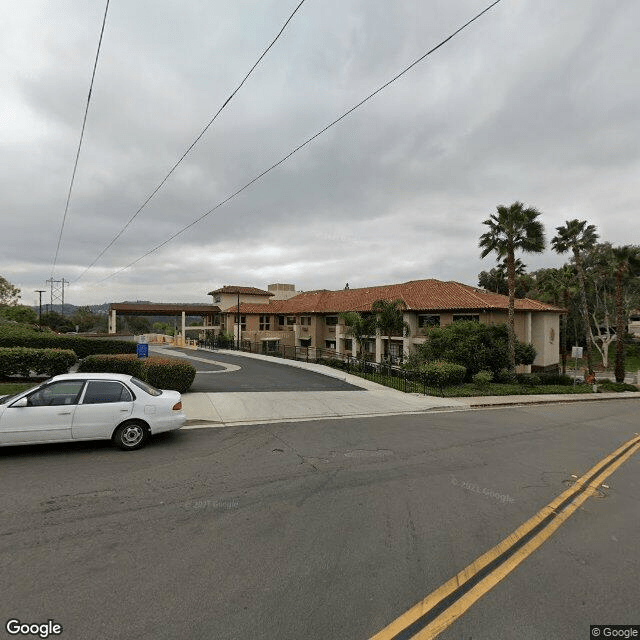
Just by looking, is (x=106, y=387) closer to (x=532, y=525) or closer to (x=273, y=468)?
(x=273, y=468)

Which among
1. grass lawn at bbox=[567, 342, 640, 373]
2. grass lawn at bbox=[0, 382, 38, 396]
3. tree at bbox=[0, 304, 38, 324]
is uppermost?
tree at bbox=[0, 304, 38, 324]

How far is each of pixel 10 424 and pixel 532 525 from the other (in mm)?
8573

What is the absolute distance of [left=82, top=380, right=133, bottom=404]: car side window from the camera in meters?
7.46

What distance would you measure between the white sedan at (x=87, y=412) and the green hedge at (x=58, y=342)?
1183 centimetres

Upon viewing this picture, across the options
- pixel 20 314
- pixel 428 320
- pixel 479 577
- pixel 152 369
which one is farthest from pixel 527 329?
pixel 20 314

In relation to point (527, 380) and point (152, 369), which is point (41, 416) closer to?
point (152, 369)

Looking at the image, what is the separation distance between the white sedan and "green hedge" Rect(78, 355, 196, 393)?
17.3ft

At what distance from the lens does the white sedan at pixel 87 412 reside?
6934 millimetres

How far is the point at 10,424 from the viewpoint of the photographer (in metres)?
6.84

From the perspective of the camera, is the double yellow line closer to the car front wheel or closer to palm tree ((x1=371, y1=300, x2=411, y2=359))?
the car front wheel

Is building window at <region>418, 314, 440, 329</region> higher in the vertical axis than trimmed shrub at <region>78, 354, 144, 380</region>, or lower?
higher

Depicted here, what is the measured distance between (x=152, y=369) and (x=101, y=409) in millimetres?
5957

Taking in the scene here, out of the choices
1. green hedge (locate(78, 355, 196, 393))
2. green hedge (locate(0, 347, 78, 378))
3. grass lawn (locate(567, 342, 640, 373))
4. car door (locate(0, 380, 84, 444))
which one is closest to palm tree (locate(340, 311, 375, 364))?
green hedge (locate(78, 355, 196, 393))

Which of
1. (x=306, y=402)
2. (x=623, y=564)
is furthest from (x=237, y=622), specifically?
(x=306, y=402)
